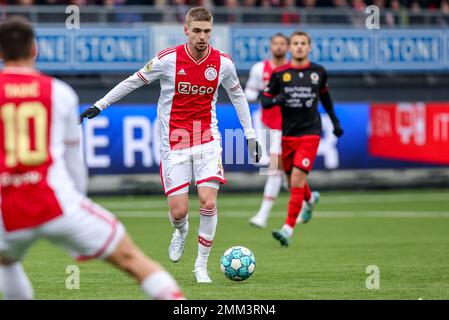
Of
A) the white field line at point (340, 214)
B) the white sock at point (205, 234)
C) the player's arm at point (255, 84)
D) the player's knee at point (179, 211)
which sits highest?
the player's arm at point (255, 84)

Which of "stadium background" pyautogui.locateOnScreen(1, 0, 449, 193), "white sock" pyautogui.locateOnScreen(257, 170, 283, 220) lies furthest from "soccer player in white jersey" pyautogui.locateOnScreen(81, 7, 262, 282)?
"stadium background" pyautogui.locateOnScreen(1, 0, 449, 193)

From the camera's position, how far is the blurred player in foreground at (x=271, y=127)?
16.9 meters

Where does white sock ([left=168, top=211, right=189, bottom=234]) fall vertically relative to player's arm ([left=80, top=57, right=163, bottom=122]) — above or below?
below

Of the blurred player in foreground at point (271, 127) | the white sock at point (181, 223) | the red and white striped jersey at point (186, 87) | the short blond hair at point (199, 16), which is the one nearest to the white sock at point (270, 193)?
the blurred player in foreground at point (271, 127)

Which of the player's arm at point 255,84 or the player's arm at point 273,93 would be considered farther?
the player's arm at point 255,84

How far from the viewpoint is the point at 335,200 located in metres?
22.5

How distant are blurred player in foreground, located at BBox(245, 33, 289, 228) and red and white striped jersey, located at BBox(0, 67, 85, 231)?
32.7 feet

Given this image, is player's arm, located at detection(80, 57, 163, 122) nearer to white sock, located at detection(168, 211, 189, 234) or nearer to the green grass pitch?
white sock, located at detection(168, 211, 189, 234)

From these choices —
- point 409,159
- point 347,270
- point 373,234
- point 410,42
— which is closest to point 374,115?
point 409,159

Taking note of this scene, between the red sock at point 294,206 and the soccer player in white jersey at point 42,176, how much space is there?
7347 millimetres

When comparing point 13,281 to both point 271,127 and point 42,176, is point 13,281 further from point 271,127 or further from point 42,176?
point 271,127

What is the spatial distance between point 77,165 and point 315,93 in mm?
8367

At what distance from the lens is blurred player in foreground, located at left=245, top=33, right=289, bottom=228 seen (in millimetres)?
16859

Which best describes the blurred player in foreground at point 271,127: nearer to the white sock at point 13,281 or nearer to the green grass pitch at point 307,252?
the green grass pitch at point 307,252
